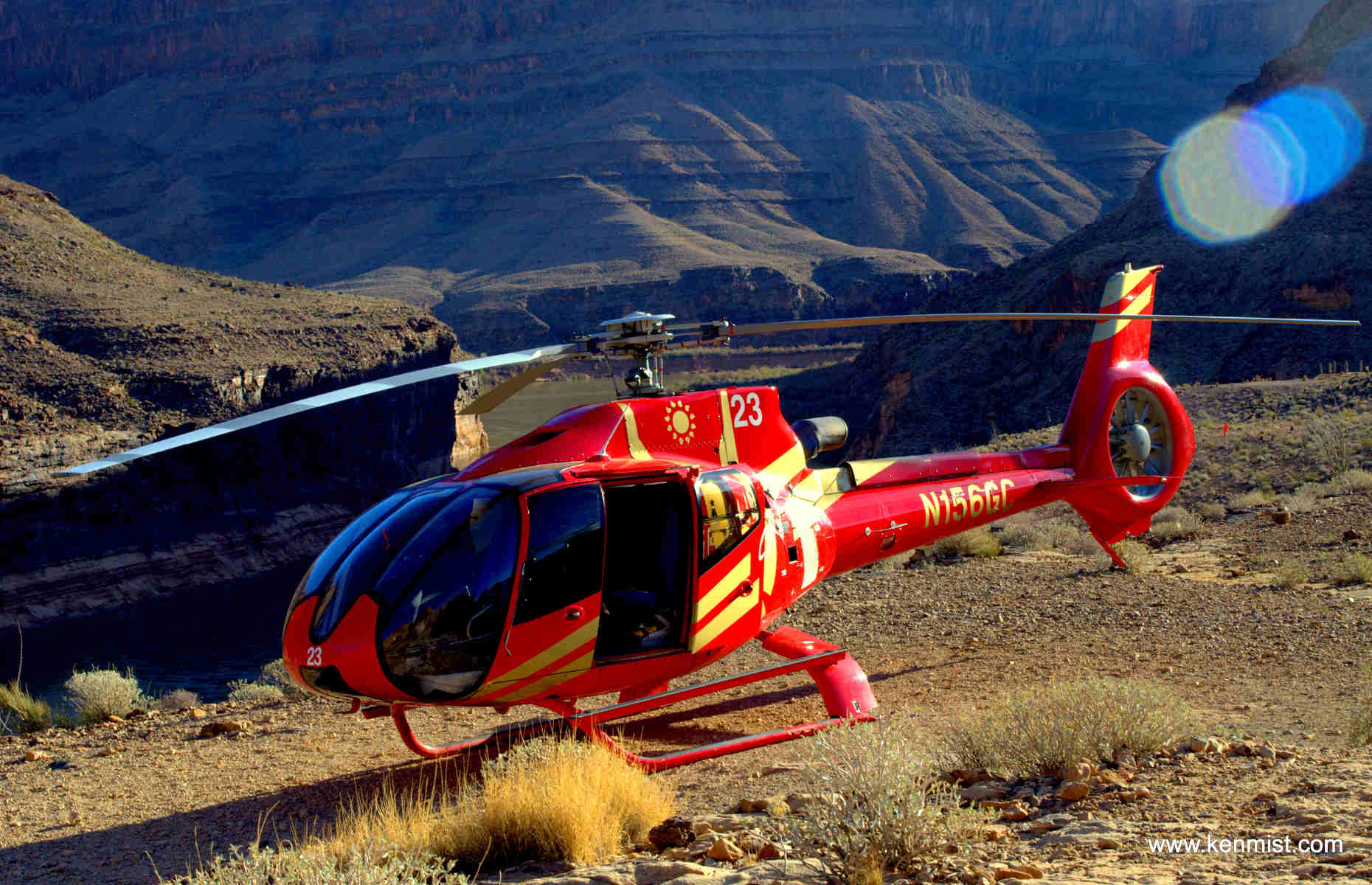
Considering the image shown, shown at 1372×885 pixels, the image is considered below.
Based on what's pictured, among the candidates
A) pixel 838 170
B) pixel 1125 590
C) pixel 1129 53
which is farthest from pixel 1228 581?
pixel 1129 53

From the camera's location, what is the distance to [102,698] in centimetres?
1108

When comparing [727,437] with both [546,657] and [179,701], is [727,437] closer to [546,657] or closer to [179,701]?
[546,657]

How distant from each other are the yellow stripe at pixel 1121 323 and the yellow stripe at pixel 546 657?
7.25 meters

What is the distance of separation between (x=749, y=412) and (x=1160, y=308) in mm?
38441

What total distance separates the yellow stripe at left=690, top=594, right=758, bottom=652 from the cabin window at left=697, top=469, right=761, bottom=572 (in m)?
0.40

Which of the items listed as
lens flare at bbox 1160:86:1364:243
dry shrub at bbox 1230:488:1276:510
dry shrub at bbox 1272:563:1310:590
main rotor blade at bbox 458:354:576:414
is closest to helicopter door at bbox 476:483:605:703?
main rotor blade at bbox 458:354:576:414

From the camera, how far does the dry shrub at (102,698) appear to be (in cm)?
1098

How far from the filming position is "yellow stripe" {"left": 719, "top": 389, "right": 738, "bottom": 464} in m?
9.41

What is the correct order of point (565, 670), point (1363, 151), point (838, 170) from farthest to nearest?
point (838, 170)
point (1363, 151)
point (565, 670)

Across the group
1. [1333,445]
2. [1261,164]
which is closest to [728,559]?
[1333,445]

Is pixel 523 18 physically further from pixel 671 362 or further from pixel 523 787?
pixel 523 787

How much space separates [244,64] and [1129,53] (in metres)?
121

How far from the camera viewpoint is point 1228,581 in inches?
505

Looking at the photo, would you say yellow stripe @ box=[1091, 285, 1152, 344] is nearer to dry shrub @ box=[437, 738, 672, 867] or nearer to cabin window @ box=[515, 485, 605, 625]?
cabin window @ box=[515, 485, 605, 625]
